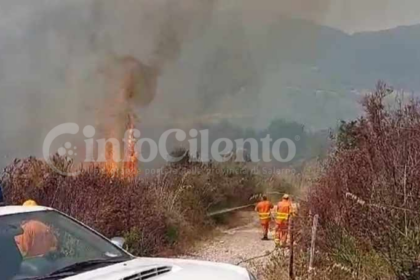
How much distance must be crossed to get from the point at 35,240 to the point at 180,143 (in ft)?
79.7

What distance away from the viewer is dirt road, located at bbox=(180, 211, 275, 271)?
13.2 m

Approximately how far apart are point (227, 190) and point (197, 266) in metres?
17.0

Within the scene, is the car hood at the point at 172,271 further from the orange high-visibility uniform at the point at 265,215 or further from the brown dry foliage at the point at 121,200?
the orange high-visibility uniform at the point at 265,215

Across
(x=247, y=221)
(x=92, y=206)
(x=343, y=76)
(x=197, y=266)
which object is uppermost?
(x=343, y=76)

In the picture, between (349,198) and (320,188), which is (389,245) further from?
(320,188)

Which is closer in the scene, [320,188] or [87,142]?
[320,188]

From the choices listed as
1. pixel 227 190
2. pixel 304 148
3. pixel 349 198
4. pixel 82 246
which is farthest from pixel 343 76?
pixel 82 246

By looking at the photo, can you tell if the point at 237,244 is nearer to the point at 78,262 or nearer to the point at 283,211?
the point at 283,211

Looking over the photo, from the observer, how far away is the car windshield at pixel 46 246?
11.7 feet

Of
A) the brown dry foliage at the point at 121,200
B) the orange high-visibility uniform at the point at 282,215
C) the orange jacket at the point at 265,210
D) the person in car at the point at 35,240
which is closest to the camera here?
the person in car at the point at 35,240

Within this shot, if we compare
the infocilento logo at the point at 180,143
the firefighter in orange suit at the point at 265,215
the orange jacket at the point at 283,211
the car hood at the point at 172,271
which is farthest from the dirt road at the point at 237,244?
the car hood at the point at 172,271

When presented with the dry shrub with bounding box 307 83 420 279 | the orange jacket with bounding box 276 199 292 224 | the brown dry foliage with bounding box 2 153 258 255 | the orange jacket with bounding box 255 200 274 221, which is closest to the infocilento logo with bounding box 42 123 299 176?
the brown dry foliage with bounding box 2 153 258 255

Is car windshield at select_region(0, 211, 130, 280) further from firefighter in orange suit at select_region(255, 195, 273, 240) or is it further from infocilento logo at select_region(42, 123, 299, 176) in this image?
infocilento logo at select_region(42, 123, 299, 176)

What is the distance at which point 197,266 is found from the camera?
145 inches
